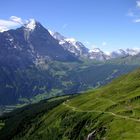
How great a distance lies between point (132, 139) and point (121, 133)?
19.7 metres

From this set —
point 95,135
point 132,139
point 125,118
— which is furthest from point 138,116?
point 132,139

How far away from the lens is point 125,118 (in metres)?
198

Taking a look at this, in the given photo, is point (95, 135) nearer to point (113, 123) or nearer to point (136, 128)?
point (113, 123)

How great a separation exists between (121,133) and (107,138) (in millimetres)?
7409

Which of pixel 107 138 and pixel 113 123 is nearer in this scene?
pixel 107 138

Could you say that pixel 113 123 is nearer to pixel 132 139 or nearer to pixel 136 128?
pixel 136 128

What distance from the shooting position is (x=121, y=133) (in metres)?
172

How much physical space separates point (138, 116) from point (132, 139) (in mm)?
45739

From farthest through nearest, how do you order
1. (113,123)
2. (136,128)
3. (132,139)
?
(113,123), (136,128), (132,139)

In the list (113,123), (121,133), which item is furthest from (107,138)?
(113,123)

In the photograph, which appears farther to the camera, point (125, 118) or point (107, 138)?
point (125, 118)

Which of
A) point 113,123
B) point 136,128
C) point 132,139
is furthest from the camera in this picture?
point 113,123

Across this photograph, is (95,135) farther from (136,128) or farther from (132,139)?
(132,139)

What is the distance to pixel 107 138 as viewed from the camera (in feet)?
572
